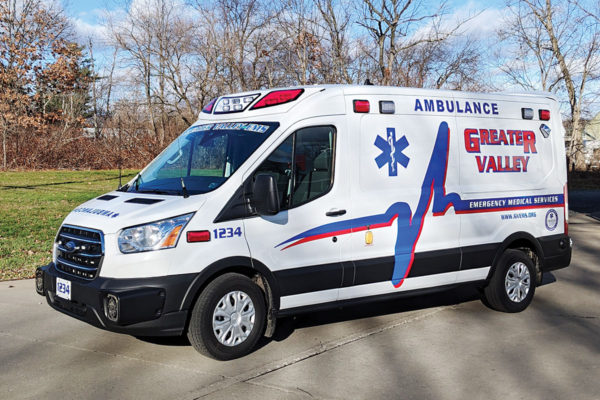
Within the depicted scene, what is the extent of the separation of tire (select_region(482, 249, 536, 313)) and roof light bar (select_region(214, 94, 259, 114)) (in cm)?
325

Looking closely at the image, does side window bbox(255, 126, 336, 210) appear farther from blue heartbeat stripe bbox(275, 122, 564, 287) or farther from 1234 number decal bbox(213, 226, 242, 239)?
1234 number decal bbox(213, 226, 242, 239)

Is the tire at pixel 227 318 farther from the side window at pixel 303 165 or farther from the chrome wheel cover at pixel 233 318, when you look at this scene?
the side window at pixel 303 165

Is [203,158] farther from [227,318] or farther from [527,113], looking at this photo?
[527,113]

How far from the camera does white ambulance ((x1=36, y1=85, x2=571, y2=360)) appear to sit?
4773 mm

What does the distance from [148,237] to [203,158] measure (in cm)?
113

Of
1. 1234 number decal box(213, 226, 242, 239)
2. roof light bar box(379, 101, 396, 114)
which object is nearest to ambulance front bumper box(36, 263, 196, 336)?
1234 number decal box(213, 226, 242, 239)

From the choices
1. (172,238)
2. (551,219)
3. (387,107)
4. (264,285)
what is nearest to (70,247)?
(172,238)

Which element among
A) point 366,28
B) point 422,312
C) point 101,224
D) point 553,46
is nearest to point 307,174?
point 101,224

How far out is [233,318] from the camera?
5.03 m

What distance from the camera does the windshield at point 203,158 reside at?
5.26 m

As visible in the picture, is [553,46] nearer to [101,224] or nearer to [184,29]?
[184,29]

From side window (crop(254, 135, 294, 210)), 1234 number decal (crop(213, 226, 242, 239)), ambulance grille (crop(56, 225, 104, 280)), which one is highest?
side window (crop(254, 135, 294, 210))

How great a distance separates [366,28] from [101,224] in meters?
19.1

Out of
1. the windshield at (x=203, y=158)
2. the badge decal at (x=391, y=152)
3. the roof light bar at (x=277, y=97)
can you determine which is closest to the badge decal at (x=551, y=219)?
the badge decal at (x=391, y=152)
